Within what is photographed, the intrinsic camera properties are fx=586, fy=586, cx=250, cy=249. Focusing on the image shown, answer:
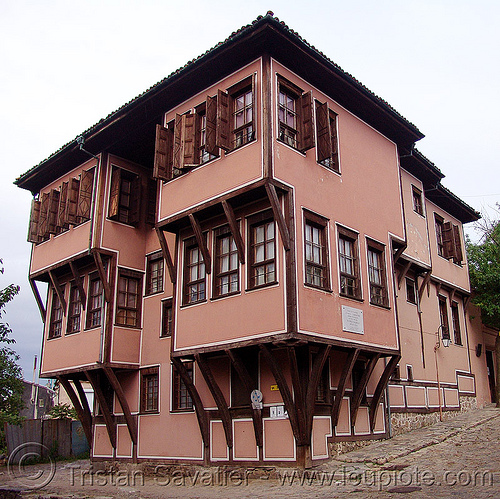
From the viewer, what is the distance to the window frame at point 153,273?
17766 mm

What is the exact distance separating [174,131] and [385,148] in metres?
6.33

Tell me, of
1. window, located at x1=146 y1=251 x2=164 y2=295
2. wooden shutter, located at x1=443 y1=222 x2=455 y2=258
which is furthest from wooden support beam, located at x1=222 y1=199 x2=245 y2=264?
wooden shutter, located at x1=443 y1=222 x2=455 y2=258

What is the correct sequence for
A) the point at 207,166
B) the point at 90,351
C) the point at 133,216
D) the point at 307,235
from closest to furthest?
the point at 307,235 → the point at 207,166 → the point at 90,351 → the point at 133,216

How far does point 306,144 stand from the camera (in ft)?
44.4

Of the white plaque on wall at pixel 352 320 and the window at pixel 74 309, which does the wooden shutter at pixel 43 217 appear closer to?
the window at pixel 74 309

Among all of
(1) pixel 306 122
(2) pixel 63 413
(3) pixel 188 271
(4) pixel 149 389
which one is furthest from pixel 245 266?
(2) pixel 63 413

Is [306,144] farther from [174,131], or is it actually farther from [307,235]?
[174,131]

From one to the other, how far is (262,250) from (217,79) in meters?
4.71

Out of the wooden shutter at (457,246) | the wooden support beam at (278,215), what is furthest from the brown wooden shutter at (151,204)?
the wooden shutter at (457,246)

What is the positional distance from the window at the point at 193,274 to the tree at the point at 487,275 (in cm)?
1221

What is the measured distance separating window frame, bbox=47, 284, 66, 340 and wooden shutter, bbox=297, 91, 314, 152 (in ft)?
32.4

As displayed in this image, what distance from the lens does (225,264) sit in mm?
14070

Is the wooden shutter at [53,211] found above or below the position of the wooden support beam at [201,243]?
above

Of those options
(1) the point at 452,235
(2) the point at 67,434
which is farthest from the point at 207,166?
(2) the point at 67,434
